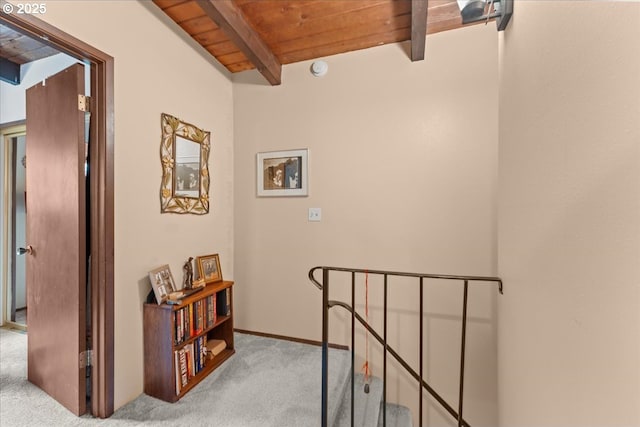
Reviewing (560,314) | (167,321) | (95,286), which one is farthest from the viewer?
(167,321)

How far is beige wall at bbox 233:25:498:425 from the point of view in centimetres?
205

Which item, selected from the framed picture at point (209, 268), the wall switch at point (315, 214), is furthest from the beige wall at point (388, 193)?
the framed picture at point (209, 268)

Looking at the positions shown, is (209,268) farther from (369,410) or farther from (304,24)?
(304,24)

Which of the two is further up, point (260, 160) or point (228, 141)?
point (228, 141)

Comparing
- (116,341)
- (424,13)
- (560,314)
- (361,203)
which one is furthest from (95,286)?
(424,13)

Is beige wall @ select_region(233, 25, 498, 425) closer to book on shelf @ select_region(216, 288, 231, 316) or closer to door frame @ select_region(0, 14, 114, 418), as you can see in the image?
book on shelf @ select_region(216, 288, 231, 316)

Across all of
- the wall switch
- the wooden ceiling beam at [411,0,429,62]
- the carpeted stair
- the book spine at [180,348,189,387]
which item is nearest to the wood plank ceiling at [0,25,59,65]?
the wall switch

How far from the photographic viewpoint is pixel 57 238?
159 centimetres

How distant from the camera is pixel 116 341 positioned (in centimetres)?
156

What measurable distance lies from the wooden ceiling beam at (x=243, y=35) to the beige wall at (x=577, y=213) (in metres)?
1.59

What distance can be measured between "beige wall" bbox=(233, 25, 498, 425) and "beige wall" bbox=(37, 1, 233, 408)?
616mm

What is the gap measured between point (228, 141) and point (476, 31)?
222 cm

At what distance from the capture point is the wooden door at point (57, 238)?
1.50m

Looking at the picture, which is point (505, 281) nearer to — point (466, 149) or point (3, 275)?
point (466, 149)
